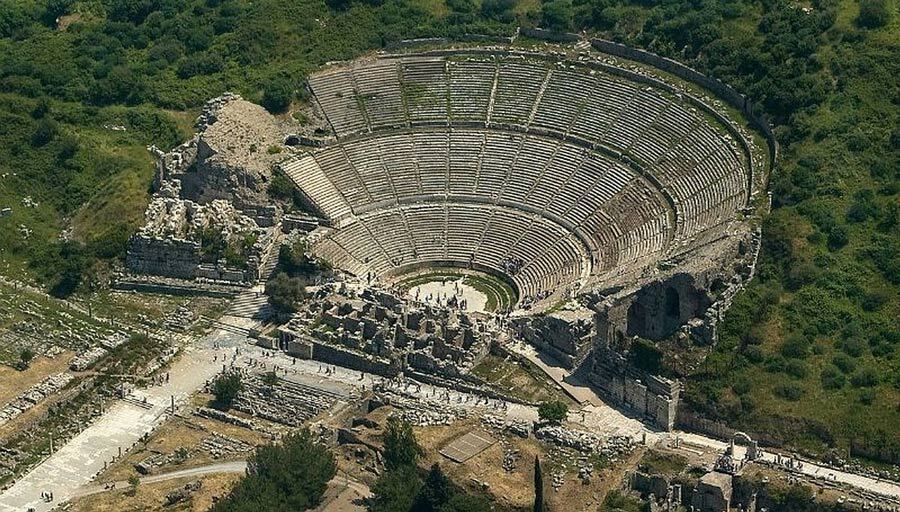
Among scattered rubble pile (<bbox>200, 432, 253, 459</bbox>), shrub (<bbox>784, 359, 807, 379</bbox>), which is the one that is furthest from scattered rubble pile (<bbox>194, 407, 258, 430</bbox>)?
shrub (<bbox>784, 359, 807, 379</bbox>)

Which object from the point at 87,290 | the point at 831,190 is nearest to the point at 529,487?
the point at 831,190

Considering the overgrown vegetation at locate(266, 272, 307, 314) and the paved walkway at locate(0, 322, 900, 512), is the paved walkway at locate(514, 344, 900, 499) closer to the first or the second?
the paved walkway at locate(0, 322, 900, 512)

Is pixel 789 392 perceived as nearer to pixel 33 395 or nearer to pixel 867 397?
pixel 867 397

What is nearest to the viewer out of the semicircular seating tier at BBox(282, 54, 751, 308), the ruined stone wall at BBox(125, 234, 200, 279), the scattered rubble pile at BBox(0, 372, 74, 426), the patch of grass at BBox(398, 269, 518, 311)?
the scattered rubble pile at BBox(0, 372, 74, 426)

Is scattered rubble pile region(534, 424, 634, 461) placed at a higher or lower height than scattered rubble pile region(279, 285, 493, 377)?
lower

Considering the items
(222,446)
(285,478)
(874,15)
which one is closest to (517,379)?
(222,446)

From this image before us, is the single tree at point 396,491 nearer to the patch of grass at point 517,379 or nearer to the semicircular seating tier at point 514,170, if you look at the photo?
the patch of grass at point 517,379

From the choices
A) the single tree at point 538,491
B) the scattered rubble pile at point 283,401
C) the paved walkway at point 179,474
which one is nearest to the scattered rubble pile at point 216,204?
the scattered rubble pile at point 283,401

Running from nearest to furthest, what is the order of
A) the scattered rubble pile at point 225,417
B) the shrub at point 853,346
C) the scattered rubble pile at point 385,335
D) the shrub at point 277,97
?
the shrub at point 853,346 → the scattered rubble pile at point 225,417 → the scattered rubble pile at point 385,335 → the shrub at point 277,97
